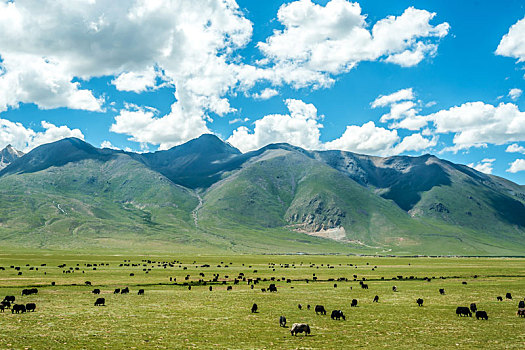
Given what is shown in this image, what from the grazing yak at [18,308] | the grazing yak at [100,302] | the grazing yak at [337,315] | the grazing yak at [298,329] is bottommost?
the grazing yak at [100,302]

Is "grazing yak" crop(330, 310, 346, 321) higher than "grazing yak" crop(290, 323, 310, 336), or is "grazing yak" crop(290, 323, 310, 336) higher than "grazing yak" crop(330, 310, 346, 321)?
"grazing yak" crop(290, 323, 310, 336)

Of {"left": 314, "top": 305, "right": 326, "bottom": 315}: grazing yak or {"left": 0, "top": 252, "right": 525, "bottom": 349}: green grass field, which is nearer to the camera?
{"left": 0, "top": 252, "right": 525, "bottom": 349}: green grass field

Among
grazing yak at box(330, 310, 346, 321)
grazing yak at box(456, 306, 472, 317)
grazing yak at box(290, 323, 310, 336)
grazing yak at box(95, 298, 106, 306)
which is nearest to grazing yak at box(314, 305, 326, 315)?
grazing yak at box(330, 310, 346, 321)

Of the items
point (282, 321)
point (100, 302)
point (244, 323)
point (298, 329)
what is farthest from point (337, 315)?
point (100, 302)

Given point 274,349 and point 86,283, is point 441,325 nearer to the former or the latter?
point 274,349

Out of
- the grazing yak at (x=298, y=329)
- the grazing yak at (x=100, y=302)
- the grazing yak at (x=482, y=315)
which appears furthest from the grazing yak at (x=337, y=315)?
the grazing yak at (x=100, y=302)

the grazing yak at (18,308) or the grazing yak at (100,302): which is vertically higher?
the grazing yak at (18,308)

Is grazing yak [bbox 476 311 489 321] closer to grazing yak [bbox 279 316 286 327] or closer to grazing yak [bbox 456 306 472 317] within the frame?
grazing yak [bbox 456 306 472 317]

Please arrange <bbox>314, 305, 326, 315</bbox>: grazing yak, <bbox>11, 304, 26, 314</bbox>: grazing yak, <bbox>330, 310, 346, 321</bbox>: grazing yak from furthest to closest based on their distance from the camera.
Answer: <bbox>314, 305, 326, 315</bbox>: grazing yak
<bbox>11, 304, 26, 314</bbox>: grazing yak
<bbox>330, 310, 346, 321</bbox>: grazing yak

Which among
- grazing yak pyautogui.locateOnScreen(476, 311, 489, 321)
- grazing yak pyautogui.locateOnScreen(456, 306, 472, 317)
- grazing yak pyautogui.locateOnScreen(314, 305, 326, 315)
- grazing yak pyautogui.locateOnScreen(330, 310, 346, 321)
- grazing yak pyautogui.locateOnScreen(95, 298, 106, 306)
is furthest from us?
grazing yak pyautogui.locateOnScreen(95, 298, 106, 306)

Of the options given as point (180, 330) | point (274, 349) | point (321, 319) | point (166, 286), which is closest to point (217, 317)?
point (180, 330)

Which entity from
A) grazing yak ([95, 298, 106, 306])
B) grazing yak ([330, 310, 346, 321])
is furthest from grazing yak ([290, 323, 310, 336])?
grazing yak ([95, 298, 106, 306])

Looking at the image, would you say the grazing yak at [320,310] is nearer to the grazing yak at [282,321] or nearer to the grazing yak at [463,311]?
the grazing yak at [282,321]

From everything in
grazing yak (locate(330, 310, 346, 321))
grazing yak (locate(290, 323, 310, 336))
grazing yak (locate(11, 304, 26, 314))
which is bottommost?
grazing yak (locate(11, 304, 26, 314))
